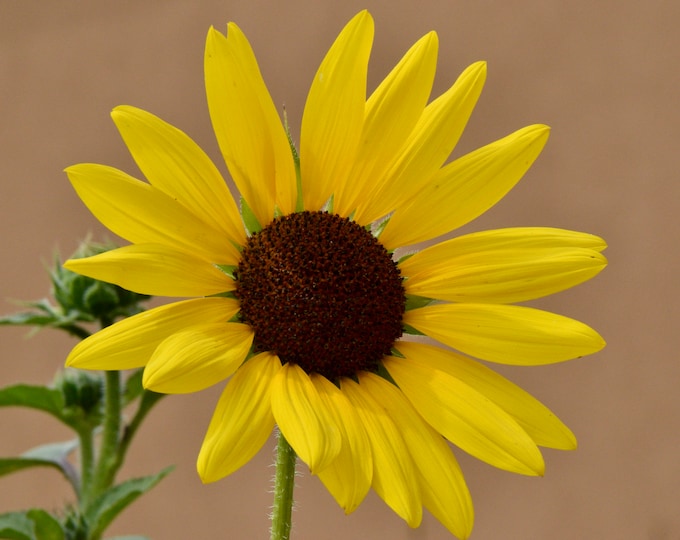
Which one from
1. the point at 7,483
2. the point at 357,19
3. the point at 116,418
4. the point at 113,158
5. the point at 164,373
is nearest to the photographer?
the point at 164,373

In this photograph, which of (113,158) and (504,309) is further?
(113,158)

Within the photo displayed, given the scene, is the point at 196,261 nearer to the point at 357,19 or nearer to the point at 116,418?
the point at 357,19

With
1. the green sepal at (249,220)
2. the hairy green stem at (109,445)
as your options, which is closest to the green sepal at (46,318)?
the hairy green stem at (109,445)

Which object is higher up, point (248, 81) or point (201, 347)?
point (248, 81)

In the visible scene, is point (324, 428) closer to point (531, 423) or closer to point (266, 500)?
point (531, 423)

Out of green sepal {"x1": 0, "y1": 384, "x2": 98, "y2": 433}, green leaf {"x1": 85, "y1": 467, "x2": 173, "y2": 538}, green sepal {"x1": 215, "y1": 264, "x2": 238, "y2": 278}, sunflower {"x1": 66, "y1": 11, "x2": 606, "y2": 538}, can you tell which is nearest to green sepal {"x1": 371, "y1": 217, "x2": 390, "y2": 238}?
sunflower {"x1": 66, "y1": 11, "x2": 606, "y2": 538}

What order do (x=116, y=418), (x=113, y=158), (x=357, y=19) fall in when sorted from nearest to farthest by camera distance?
(x=357, y=19)
(x=116, y=418)
(x=113, y=158)

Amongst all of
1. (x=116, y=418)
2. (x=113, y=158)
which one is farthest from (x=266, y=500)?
(x=116, y=418)

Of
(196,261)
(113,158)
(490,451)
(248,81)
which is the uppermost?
(113,158)
